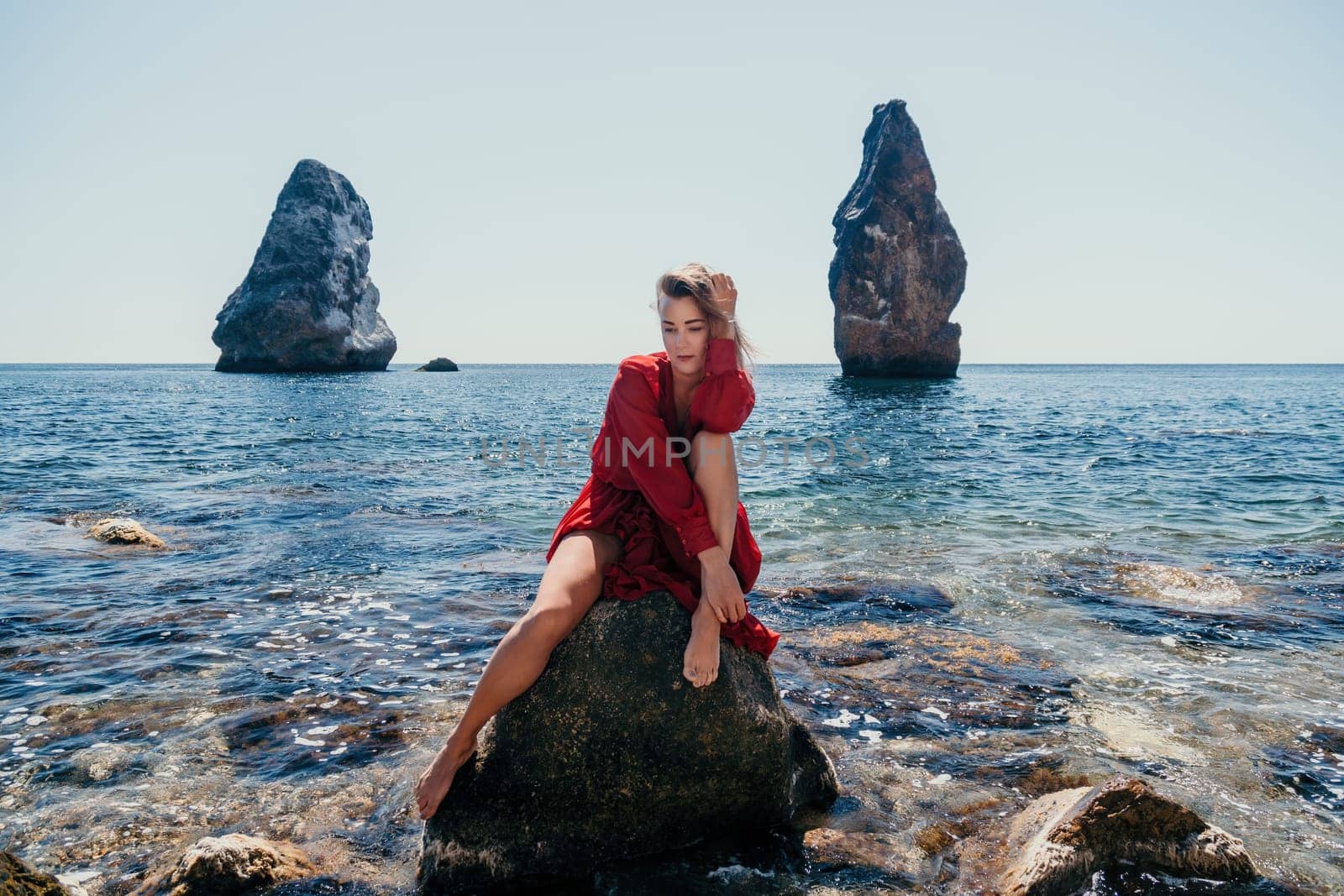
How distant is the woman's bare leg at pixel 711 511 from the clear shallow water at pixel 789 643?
0.96 m

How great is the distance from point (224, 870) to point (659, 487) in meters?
2.61

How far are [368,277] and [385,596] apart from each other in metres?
89.2

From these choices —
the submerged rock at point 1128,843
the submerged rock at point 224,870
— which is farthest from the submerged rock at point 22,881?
the submerged rock at point 1128,843

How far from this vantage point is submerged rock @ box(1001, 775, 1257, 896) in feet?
12.1

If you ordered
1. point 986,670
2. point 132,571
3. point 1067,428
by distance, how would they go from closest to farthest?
point 986,670 < point 132,571 < point 1067,428

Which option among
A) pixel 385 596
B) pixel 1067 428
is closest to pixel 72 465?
pixel 385 596

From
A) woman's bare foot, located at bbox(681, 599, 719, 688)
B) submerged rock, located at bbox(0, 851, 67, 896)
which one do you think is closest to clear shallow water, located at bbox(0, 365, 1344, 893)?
woman's bare foot, located at bbox(681, 599, 719, 688)

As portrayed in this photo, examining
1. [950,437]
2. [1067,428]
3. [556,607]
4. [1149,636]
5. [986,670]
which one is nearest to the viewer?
[556,607]

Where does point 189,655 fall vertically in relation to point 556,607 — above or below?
below

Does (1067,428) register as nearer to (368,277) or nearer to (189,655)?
(189,655)

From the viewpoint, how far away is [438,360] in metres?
125

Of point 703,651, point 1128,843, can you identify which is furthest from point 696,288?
point 1128,843

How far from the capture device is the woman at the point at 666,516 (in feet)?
13.2

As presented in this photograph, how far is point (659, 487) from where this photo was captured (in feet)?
13.5
